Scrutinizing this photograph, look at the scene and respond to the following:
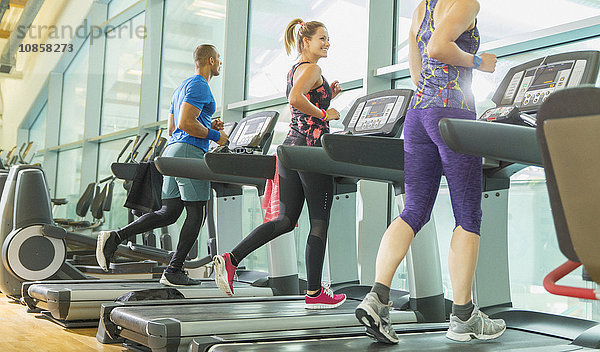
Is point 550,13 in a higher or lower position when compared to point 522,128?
higher

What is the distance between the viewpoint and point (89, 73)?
10227mm

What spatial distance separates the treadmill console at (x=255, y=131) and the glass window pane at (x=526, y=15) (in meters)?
1.36

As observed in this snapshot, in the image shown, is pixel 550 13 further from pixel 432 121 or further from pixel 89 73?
pixel 89 73

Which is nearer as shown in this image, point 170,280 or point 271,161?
point 271,161

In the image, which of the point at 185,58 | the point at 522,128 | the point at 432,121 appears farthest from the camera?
the point at 185,58

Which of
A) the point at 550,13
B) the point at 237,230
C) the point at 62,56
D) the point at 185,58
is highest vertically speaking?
the point at 62,56

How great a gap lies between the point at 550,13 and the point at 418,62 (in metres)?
1.49

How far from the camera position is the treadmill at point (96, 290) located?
325 centimetres

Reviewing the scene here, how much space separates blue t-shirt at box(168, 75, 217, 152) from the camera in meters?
3.38

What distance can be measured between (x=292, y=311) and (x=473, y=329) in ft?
3.11

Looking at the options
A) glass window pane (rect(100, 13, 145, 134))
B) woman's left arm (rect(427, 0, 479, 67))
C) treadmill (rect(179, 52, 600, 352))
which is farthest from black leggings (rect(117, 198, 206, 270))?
glass window pane (rect(100, 13, 145, 134))

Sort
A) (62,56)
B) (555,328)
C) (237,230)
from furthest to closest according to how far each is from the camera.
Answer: (62,56), (237,230), (555,328)

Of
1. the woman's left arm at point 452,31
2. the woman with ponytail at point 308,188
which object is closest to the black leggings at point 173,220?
the woman with ponytail at point 308,188

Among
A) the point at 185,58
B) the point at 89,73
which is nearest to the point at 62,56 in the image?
the point at 89,73
